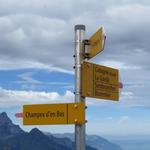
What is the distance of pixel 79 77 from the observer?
13.4m

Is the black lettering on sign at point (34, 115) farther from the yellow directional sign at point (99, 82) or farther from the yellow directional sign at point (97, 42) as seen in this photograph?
the yellow directional sign at point (97, 42)

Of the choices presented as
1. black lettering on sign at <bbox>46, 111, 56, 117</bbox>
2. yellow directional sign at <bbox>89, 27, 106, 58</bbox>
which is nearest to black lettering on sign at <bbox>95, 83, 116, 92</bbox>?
yellow directional sign at <bbox>89, 27, 106, 58</bbox>

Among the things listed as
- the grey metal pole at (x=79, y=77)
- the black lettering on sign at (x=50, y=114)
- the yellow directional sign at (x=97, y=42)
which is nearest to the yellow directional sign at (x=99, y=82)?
Answer: the grey metal pole at (x=79, y=77)

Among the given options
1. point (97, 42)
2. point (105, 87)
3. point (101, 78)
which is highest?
point (97, 42)

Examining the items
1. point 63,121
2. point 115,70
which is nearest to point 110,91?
point 115,70

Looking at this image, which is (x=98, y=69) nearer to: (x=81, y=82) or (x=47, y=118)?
(x=81, y=82)

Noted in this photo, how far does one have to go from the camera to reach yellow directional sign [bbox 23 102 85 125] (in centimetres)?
1327

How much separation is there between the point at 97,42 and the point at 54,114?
2061 mm

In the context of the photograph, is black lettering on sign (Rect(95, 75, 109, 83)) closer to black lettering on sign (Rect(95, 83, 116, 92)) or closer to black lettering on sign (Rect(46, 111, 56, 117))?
black lettering on sign (Rect(95, 83, 116, 92))

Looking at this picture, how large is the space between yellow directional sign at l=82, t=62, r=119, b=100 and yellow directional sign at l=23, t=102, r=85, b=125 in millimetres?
449

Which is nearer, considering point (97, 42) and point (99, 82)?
point (97, 42)

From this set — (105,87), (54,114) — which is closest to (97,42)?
(105,87)

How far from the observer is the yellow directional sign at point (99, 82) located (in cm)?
1346

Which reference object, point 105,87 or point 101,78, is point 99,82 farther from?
point 105,87
